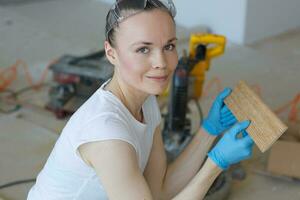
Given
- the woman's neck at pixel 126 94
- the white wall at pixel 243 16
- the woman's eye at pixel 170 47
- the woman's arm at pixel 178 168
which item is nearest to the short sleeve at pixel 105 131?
the woman's neck at pixel 126 94

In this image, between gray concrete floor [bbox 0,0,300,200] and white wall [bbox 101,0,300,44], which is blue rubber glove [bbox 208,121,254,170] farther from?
white wall [bbox 101,0,300,44]

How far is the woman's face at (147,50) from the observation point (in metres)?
1.36

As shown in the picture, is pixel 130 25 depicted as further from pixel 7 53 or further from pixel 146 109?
pixel 7 53

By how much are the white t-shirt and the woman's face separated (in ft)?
0.34

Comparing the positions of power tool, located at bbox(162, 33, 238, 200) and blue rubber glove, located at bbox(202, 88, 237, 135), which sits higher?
blue rubber glove, located at bbox(202, 88, 237, 135)

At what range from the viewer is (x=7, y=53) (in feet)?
13.5

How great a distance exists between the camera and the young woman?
4.30 feet

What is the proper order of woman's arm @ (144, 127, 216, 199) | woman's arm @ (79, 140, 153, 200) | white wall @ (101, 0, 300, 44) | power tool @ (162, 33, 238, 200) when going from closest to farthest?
woman's arm @ (79, 140, 153, 200) < woman's arm @ (144, 127, 216, 199) < power tool @ (162, 33, 238, 200) < white wall @ (101, 0, 300, 44)

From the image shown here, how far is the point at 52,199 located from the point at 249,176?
4.16ft

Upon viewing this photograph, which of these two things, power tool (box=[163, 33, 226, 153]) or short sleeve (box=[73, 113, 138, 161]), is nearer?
short sleeve (box=[73, 113, 138, 161])

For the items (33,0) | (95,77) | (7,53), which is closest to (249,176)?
(95,77)

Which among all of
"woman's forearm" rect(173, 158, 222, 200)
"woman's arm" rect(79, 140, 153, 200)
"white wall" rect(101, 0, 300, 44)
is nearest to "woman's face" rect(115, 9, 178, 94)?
"woman's arm" rect(79, 140, 153, 200)

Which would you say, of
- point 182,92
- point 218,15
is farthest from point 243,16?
point 182,92

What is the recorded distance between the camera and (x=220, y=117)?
184cm
